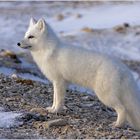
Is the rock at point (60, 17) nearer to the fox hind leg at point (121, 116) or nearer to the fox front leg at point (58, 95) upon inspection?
the fox front leg at point (58, 95)

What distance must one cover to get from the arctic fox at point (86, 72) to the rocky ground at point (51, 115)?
10.0 inches

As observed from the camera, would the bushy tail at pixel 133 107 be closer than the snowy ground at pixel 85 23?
Yes

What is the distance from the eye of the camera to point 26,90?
29.8 ft

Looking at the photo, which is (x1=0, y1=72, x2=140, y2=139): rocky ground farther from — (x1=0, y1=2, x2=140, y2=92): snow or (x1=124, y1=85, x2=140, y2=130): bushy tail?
(x1=0, y1=2, x2=140, y2=92): snow

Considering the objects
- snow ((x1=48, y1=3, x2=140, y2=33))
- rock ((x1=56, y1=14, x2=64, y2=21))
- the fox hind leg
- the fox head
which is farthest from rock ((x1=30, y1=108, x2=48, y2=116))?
rock ((x1=56, y1=14, x2=64, y2=21))

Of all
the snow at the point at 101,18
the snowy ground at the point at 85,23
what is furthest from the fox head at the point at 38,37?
the snow at the point at 101,18

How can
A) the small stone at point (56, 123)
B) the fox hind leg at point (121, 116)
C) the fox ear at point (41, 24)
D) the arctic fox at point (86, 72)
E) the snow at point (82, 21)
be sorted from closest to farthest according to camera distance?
the small stone at point (56, 123) → the arctic fox at point (86, 72) → the fox hind leg at point (121, 116) → the fox ear at point (41, 24) → the snow at point (82, 21)

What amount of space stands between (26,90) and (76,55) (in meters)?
2.10

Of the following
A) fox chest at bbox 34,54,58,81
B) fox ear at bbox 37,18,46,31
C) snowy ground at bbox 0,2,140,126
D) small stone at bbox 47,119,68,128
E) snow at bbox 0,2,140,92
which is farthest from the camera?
snowy ground at bbox 0,2,140,126

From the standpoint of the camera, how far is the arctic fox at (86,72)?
6926 mm

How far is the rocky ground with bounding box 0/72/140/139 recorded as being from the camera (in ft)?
21.2

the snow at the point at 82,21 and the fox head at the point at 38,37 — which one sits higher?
the fox head at the point at 38,37

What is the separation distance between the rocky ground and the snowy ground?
194 inches

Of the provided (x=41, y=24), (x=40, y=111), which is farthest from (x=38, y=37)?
(x=40, y=111)
